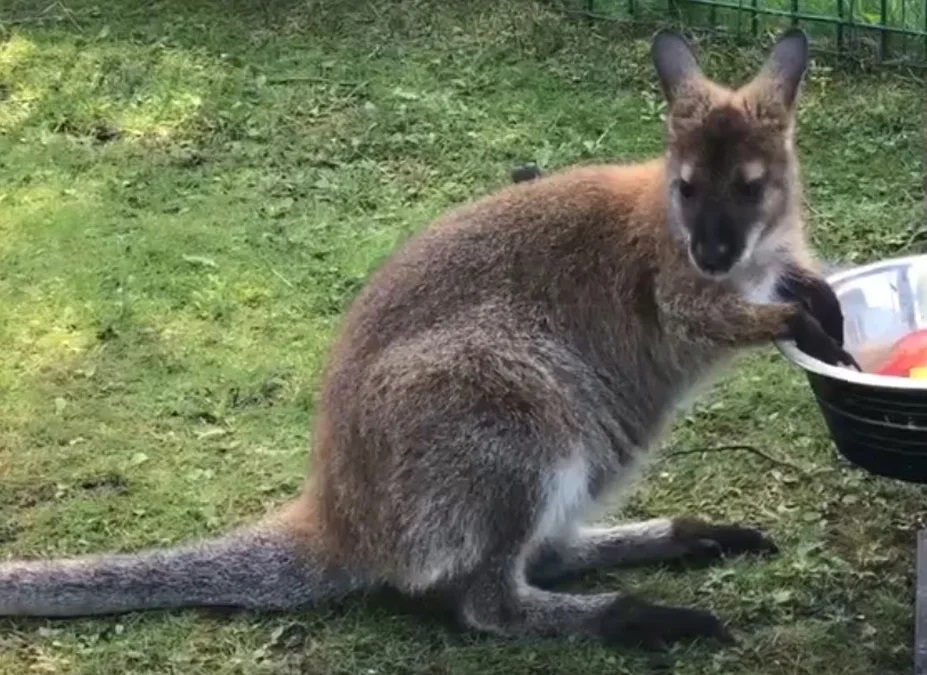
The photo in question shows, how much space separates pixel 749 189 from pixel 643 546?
0.98 meters

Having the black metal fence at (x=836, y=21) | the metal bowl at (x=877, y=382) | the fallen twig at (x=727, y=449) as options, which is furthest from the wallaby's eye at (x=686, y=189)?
the black metal fence at (x=836, y=21)

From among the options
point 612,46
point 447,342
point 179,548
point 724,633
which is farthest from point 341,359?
point 612,46

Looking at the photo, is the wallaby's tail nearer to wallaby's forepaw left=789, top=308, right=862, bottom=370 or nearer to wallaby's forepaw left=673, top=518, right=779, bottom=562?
wallaby's forepaw left=673, top=518, right=779, bottom=562

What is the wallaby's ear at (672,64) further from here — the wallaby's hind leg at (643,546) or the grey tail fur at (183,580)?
the grey tail fur at (183,580)

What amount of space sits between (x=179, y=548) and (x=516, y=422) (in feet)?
2.97

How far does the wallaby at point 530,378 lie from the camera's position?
154 inches

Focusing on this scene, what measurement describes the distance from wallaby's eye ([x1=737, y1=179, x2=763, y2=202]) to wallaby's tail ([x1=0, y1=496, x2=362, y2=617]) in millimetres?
1258

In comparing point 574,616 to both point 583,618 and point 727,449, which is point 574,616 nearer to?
point 583,618

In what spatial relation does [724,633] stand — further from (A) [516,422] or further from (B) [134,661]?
(B) [134,661]

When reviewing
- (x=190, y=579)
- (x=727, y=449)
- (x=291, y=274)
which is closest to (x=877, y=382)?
(x=727, y=449)

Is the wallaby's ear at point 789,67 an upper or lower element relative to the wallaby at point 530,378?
upper

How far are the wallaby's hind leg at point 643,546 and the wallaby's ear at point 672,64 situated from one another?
1.06 meters

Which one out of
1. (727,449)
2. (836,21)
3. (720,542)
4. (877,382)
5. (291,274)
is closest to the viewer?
(877,382)

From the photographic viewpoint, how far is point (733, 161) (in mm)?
3906
